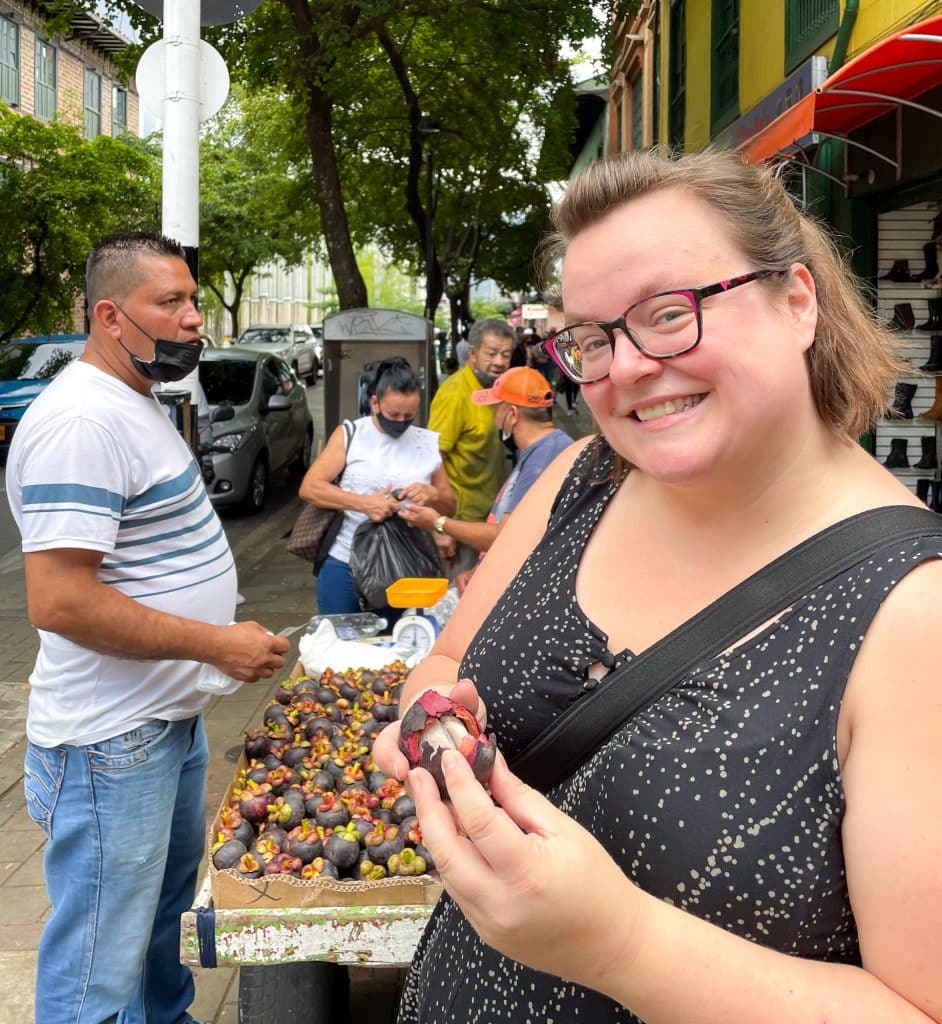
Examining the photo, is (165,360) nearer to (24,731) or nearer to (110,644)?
(110,644)

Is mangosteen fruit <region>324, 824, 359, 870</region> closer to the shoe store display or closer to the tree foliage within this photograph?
the tree foliage

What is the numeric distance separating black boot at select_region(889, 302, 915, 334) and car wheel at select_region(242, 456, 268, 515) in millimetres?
7269

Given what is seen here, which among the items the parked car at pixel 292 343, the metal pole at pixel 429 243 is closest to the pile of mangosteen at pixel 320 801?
the metal pole at pixel 429 243

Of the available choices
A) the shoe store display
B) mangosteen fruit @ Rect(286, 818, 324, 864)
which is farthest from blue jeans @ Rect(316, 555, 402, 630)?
the shoe store display

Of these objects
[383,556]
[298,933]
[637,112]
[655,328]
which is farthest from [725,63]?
[655,328]

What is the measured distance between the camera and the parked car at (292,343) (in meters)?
36.2

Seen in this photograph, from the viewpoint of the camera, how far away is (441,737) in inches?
51.1

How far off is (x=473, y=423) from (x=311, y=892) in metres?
4.11

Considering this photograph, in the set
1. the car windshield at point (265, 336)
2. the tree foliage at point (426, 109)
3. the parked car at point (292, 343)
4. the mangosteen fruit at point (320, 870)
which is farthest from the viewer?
the car windshield at point (265, 336)

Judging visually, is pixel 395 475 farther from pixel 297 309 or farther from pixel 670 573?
pixel 297 309

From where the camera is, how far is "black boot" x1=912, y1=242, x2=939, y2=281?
8.04 m

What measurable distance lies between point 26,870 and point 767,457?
398 centimetres

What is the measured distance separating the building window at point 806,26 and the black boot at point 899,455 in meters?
3.37

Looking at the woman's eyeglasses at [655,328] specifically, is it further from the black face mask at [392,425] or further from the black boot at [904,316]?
the black boot at [904,316]
